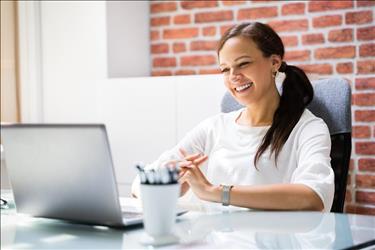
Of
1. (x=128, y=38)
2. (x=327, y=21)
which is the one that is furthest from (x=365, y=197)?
(x=128, y=38)

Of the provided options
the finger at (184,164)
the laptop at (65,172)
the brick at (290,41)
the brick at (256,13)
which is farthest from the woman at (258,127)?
the brick at (256,13)

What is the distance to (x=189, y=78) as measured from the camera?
12.1ft

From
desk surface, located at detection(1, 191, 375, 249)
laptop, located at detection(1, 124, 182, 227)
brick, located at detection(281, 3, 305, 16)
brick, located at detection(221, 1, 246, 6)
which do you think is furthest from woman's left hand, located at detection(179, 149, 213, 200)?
brick, located at detection(221, 1, 246, 6)

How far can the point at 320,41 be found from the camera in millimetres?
3697

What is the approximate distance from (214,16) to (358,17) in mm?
899

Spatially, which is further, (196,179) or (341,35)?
(341,35)

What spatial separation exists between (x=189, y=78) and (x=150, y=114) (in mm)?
327

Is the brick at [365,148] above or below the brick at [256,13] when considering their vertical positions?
below

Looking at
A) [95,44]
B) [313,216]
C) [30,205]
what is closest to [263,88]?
[313,216]

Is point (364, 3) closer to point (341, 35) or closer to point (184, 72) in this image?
point (341, 35)

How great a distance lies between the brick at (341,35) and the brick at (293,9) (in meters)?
0.21

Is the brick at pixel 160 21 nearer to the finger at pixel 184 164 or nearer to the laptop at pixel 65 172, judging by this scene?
the finger at pixel 184 164

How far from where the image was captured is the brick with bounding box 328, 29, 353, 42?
359 centimetres

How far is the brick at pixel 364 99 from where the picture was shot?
3527 mm
